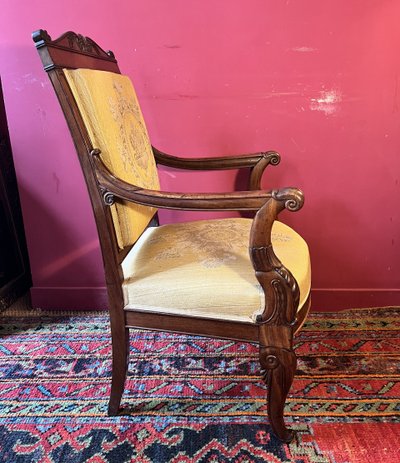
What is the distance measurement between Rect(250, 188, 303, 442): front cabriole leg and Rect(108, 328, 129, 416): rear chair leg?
0.41 metres

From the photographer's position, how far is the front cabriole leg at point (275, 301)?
0.97 metres

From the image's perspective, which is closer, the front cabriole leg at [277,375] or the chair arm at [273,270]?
the chair arm at [273,270]

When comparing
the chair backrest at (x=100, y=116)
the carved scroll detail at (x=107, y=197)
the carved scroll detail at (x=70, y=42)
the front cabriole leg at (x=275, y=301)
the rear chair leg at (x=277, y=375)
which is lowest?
the rear chair leg at (x=277, y=375)

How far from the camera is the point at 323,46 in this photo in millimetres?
1611

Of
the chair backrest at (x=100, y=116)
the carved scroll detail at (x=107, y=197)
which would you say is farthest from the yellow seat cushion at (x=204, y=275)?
the carved scroll detail at (x=107, y=197)

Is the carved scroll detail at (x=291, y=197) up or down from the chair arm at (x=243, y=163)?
up

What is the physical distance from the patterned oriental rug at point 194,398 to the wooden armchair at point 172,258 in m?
0.11

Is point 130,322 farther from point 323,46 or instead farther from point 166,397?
point 323,46

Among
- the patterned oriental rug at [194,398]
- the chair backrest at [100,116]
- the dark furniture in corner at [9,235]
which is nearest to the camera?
the chair backrest at [100,116]

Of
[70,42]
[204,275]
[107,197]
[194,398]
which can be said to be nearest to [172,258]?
[204,275]

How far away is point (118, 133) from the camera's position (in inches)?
48.5

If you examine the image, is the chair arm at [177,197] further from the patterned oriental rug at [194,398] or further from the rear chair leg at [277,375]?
the patterned oriental rug at [194,398]

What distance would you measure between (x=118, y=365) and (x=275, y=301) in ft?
1.80

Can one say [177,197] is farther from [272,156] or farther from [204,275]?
[272,156]
